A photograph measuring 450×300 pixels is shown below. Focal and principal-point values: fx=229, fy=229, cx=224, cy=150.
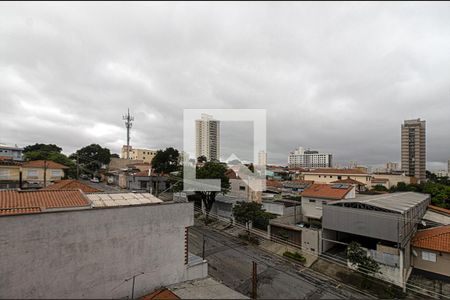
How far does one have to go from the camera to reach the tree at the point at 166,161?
33.1 m

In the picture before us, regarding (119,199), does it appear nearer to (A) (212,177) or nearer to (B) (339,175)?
(A) (212,177)

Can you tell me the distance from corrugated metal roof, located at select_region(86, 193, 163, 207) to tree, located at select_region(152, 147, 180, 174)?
72.5ft

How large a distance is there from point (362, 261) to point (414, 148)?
76768 millimetres

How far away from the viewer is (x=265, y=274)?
13852 millimetres

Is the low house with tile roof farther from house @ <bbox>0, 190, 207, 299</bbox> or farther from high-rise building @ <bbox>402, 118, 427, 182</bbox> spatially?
high-rise building @ <bbox>402, 118, 427, 182</bbox>

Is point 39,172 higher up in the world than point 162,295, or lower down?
higher up

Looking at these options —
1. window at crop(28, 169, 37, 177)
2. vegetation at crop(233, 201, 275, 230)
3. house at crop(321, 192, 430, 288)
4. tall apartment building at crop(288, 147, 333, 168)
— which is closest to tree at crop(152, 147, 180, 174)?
window at crop(28, 169, 37, 177)

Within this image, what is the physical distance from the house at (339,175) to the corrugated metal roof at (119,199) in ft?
136

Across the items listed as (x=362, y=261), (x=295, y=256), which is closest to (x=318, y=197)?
(x=295, y=256)

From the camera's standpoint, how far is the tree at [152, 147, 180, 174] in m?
33.1

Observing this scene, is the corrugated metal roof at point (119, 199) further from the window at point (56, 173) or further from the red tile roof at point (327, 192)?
the window at point (56, 173)

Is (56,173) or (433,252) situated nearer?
(433,252)

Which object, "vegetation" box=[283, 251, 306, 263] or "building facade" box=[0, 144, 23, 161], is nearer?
"vegetation" box=[283, 251, 306, 263]

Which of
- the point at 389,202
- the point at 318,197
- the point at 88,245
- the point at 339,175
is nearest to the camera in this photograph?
the point at 88,245
